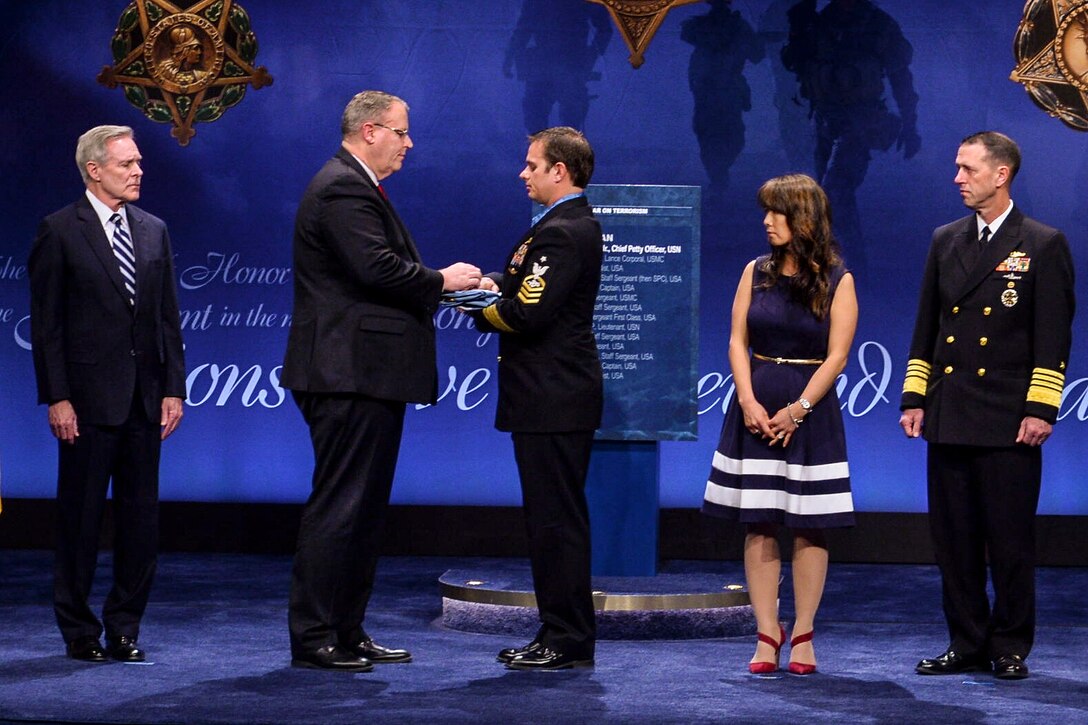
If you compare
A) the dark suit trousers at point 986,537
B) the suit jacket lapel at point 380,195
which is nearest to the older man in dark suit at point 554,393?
the suit jacket lapel at point 380,195

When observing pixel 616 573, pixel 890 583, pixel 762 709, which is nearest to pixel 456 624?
pixel 616 573

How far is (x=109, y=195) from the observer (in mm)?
5008

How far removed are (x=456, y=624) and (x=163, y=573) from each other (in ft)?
6.31

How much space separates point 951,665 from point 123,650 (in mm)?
2573

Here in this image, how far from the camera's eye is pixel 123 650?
4875 mm

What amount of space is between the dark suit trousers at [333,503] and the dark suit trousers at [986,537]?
69.2 inches

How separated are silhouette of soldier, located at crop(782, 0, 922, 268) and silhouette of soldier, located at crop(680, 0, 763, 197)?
0.75 feet

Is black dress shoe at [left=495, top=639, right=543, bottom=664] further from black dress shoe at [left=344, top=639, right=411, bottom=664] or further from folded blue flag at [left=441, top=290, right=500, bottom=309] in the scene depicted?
folded blue flag at [left=441, top=290, right=500, bottom=309]

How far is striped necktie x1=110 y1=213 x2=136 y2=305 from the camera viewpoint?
5.00m

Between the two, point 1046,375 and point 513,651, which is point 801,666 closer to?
point 513,651

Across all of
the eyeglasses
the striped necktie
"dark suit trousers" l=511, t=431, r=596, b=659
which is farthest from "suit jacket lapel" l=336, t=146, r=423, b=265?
the striped necktie

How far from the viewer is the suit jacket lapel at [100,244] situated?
495cm

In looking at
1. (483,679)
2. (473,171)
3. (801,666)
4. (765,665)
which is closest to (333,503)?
(483,679)

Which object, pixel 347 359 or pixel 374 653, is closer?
pixel 347 359
